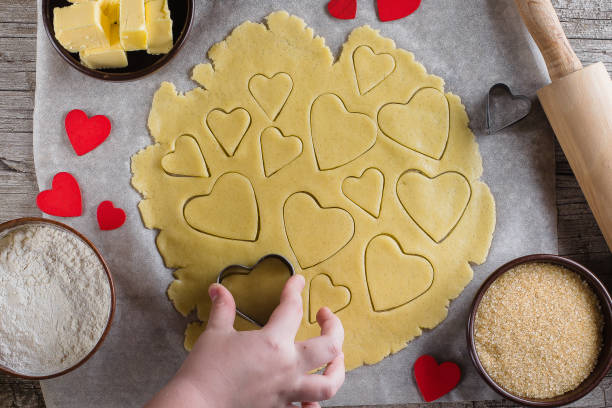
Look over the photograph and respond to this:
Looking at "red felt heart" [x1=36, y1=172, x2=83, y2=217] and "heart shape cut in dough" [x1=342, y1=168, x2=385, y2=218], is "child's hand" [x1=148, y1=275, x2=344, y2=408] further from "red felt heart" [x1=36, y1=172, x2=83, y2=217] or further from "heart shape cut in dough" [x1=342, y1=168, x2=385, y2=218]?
"red felt heart" [x1=36, y1=172, x2=83, y2=217]

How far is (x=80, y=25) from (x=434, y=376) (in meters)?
1.56

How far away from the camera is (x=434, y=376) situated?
5.34ft

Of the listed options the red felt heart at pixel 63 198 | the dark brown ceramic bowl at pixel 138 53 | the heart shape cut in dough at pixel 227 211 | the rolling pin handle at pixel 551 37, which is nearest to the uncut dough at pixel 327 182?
the heart shape cut in dough at pixel 227 211

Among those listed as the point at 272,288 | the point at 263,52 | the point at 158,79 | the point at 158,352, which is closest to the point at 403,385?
the point at 272,288

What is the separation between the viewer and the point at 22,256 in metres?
1.52

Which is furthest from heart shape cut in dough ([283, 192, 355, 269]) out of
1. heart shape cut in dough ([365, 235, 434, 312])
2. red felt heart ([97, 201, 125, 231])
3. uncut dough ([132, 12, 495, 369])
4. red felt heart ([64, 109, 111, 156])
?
red felt heart ([64, 109, 111, 156])

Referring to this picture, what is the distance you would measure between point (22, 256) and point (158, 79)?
2.31ft

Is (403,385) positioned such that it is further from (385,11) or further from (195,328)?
(385,11)

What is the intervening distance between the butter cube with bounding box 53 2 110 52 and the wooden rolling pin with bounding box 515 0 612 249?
1313 mm

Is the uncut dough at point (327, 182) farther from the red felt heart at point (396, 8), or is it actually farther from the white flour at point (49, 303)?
the white flour at point (49, 303)

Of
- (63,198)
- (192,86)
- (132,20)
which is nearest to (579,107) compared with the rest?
(192,86)

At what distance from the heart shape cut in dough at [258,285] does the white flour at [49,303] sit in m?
0.39

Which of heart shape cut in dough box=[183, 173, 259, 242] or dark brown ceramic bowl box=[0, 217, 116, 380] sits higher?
heart shape cut in dough box=[183, 173, 259, 242]

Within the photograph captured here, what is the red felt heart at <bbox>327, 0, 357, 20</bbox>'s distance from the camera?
5.42ft
